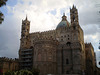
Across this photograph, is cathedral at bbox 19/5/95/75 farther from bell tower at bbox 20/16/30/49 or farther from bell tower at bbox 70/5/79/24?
bell tower at bbox 20/16/30/49

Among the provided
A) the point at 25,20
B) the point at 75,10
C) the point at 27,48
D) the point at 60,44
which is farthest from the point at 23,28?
the point at 75,10

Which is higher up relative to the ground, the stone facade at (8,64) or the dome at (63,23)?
the dome at (63,23)

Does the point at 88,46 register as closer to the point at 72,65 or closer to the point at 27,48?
the point at 72,65

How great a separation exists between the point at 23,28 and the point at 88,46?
3365 cm

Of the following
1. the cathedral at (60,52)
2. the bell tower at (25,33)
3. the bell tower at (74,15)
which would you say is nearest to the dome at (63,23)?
the cathedral at (60,52)

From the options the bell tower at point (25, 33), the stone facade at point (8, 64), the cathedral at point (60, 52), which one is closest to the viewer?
the cathedral at point (60, 52)

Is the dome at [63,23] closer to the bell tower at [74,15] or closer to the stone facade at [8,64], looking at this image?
the bell tower at [74,15]

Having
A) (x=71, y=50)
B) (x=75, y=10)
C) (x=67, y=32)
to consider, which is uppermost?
(x=75, y=10)

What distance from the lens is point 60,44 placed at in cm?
5697

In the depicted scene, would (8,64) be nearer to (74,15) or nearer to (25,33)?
(25,33)

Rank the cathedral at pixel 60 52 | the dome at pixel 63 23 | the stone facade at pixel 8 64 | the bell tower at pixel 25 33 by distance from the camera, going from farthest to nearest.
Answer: the bell tower at pixel 25 33 < the dome at pixel 63 23 < the stone facade at pixel 8 64 < the cathedral at pixel 60 52

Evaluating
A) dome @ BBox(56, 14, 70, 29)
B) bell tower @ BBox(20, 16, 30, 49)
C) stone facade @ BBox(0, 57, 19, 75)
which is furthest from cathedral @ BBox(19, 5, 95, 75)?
bell tower @ BBox(20, 16, 30, 49)

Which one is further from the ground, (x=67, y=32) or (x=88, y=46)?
(x=67, y=32)

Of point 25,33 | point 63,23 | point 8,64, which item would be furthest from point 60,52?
point 8,64
